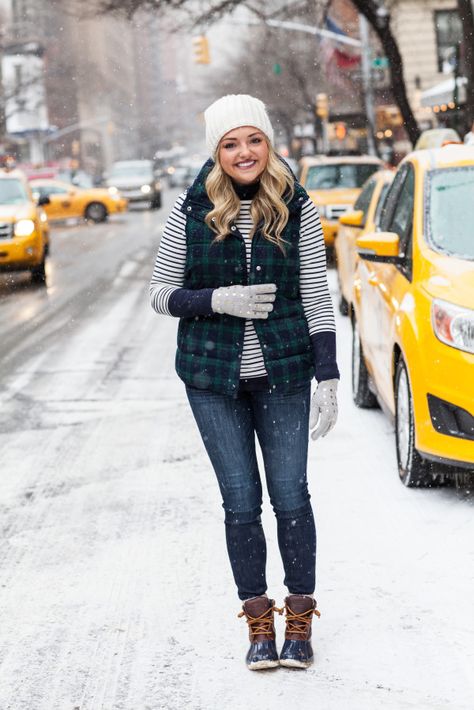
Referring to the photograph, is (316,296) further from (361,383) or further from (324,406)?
(361,383)

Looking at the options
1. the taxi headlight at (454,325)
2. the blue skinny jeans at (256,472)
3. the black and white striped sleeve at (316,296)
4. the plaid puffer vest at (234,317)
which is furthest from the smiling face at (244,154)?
the taxi headlight at (454,325)

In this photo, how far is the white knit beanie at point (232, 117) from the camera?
4.04 metres

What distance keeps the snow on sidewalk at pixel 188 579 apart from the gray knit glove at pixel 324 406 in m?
0.76

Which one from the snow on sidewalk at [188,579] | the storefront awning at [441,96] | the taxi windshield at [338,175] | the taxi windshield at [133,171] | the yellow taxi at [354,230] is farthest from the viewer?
the taxi windshield at [133,171]

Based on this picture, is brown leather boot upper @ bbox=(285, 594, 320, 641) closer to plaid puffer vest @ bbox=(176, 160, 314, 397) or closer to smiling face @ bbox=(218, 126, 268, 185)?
plaid puffer vest @ bbox=(176, 160, 314, 397)

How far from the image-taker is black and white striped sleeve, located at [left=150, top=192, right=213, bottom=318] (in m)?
4.03

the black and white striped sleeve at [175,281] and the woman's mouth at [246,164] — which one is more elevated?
the woman's mouth at [246,164]

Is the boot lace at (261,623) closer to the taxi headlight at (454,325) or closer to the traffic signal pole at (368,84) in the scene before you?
the taxi headlight at (454,325)

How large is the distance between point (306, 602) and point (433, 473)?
216 cm

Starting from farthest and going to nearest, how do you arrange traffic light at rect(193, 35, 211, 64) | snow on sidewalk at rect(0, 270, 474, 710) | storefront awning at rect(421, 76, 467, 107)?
traffic light at rect(193, 35, 211, 64) < storefront awning at rect(421, 76, 467, 107) < snow on sidewalk at rect(0, 270, 474, 710)

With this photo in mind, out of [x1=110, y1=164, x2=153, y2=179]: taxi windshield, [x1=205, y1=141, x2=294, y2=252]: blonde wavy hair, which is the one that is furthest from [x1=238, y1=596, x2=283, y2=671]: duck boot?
[x1=110, y1=164, x2=153, y2=179]: taxi windshield

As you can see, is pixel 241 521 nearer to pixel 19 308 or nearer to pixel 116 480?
pixel 116 480

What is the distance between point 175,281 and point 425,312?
2.20 metres

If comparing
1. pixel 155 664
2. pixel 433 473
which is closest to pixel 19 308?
pixel 433 473
